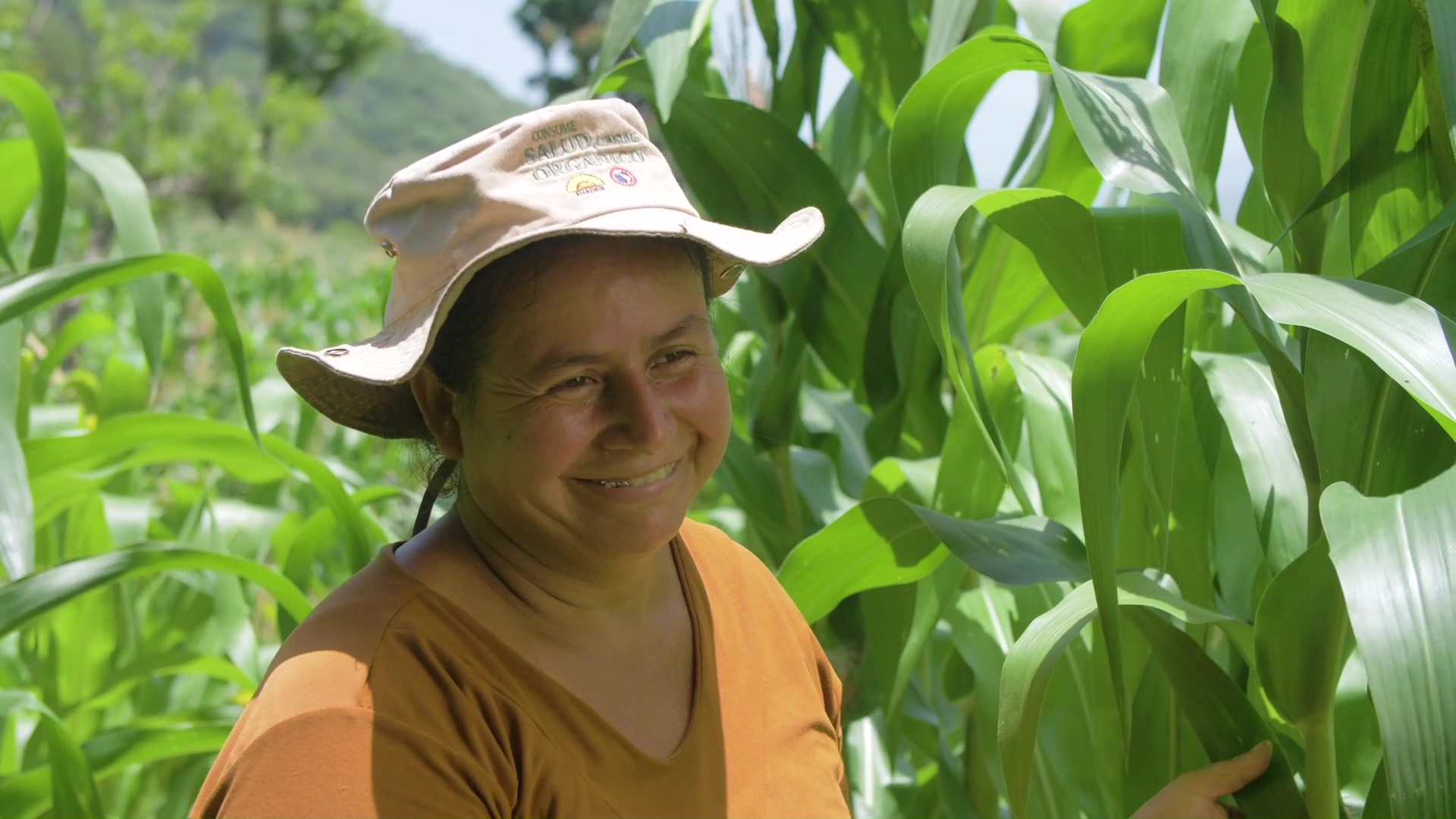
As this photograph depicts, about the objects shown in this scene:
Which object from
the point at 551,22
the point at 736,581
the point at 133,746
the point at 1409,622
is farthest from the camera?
the point at 551,22

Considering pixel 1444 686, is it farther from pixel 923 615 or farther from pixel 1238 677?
pixel 923 615

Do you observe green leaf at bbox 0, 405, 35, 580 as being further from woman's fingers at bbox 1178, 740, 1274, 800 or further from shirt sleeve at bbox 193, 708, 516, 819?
woman's fingers at bbox 1178, 740, 1274, 800

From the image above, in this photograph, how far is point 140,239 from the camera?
4.57ft

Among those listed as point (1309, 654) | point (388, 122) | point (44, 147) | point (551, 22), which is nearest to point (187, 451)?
point (44, 147)

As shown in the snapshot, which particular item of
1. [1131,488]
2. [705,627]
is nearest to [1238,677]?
[1131,488]

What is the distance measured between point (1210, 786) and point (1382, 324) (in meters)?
0.44

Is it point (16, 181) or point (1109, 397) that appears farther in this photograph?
point (16, 181)

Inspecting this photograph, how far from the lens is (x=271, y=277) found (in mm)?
7871

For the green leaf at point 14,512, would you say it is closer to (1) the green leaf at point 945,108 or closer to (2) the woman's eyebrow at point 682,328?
(2) the woman's eyebrow at point 682,328

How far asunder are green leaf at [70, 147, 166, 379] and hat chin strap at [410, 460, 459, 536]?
36cm

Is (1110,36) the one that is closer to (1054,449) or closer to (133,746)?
(1054,449)

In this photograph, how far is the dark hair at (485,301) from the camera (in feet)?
3.07

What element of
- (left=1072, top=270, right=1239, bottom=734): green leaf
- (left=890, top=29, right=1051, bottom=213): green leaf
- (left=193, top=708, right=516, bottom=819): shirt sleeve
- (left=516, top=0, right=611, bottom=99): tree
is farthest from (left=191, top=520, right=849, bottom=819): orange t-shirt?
(left=516, top=0, right=611, bottom=99): tree

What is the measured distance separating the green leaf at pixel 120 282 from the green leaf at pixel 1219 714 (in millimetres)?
789
